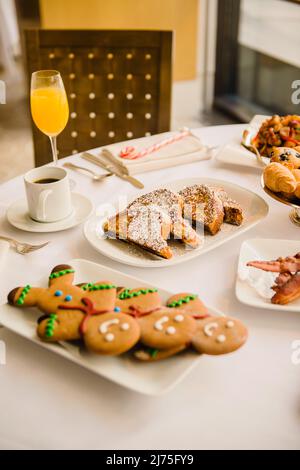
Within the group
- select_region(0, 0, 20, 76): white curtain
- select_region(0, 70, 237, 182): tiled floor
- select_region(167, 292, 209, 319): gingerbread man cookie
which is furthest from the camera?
select_region(0, 0, 20, 76): white curtain

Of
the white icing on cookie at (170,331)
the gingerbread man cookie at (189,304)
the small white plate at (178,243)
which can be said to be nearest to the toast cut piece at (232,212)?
the small white plate at (178,243)

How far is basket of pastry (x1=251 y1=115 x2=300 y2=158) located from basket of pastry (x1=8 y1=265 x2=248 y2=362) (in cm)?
73

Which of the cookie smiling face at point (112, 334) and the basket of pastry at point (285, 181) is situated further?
the basket of pastry at point (285, 181)

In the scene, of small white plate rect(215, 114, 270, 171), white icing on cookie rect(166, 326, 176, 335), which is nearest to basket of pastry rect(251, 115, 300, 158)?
small white plate rect(215, 114, 270, 171)

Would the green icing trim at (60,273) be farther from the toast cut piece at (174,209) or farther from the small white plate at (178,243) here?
the toast cut piece at (174,209)

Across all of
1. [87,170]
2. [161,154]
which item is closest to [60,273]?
[87,170]

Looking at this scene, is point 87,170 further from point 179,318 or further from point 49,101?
point 179,318

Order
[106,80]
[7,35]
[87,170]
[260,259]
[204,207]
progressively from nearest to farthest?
[260,259] → [204,207] → [87,170] → [106,80] → [7,35]

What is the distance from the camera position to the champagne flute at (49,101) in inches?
57.3

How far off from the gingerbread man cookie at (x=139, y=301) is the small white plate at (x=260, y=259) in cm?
16

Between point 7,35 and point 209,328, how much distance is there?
4351mm

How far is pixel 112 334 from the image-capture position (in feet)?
2.64

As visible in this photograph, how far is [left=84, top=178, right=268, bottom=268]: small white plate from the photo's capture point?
3.55ft

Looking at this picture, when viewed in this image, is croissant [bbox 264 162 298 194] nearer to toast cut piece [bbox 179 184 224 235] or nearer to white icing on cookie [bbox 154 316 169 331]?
toast cut piece [bbox 179 184 224 235]
